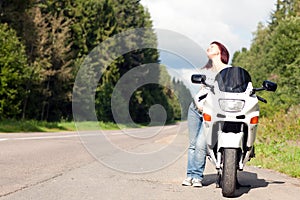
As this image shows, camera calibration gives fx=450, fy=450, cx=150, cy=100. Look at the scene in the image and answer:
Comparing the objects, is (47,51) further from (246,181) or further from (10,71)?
(246,181)

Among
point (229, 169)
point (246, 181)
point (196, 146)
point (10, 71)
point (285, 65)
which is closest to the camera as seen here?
point (229, 169)

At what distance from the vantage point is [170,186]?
571 cm

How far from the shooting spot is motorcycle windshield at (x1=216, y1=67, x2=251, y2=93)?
511 cm

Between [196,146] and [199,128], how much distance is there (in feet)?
0.82

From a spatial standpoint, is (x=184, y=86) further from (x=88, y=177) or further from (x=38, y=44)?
(x=38, y=44)

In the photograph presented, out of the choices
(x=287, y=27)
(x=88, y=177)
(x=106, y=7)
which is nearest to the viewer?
(x=88, y=177)

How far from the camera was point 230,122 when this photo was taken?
4918 millimetres

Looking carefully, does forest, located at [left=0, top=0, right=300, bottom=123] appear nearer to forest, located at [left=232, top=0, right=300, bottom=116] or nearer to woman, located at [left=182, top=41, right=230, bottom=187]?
forest, located at [left=232, top=0, right=300, bottom=116]

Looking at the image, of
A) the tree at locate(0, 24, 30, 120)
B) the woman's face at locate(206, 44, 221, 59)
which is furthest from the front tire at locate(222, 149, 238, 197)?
the tree at locate(0, 24, 30, 120)

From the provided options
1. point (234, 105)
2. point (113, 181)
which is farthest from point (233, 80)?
point (113, 181)

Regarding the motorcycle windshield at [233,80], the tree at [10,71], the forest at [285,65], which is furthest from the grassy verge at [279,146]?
the tree at [10,71]

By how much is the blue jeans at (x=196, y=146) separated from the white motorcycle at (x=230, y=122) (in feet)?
1.77

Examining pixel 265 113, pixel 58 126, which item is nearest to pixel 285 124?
pixel 265 113

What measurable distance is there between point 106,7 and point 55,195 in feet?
132
